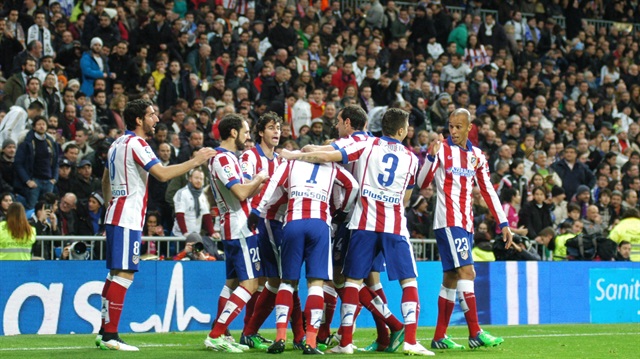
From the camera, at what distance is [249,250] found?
11211 mm

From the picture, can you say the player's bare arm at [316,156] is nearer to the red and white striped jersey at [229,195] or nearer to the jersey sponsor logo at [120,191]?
the red and white striped jersey at [229,195]

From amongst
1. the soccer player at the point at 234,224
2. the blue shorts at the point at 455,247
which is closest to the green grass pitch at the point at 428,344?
the soccer player at the point at 234,224

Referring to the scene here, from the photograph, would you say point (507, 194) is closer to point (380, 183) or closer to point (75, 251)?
point (75, 251)

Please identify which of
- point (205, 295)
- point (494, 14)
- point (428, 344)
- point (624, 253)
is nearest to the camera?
point (428, 344)

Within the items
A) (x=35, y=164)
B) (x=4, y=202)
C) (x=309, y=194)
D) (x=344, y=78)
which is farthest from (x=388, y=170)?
(x=344, y=78)

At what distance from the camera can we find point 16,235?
1400 cm

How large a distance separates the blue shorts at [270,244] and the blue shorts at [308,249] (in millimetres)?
896

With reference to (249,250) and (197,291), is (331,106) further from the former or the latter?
(249,250)

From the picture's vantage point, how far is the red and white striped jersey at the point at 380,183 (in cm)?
1079

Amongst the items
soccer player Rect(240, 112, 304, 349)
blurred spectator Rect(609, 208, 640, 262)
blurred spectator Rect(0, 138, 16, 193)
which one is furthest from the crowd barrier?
blurred spectator Rect(0, 138, 16, 193)

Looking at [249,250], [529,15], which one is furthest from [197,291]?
[529,15]

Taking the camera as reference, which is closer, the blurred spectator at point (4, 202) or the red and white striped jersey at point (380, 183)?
the red and white striped jersey at point (380, 183)

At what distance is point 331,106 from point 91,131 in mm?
4869

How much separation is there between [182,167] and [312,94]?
11.2 metres
